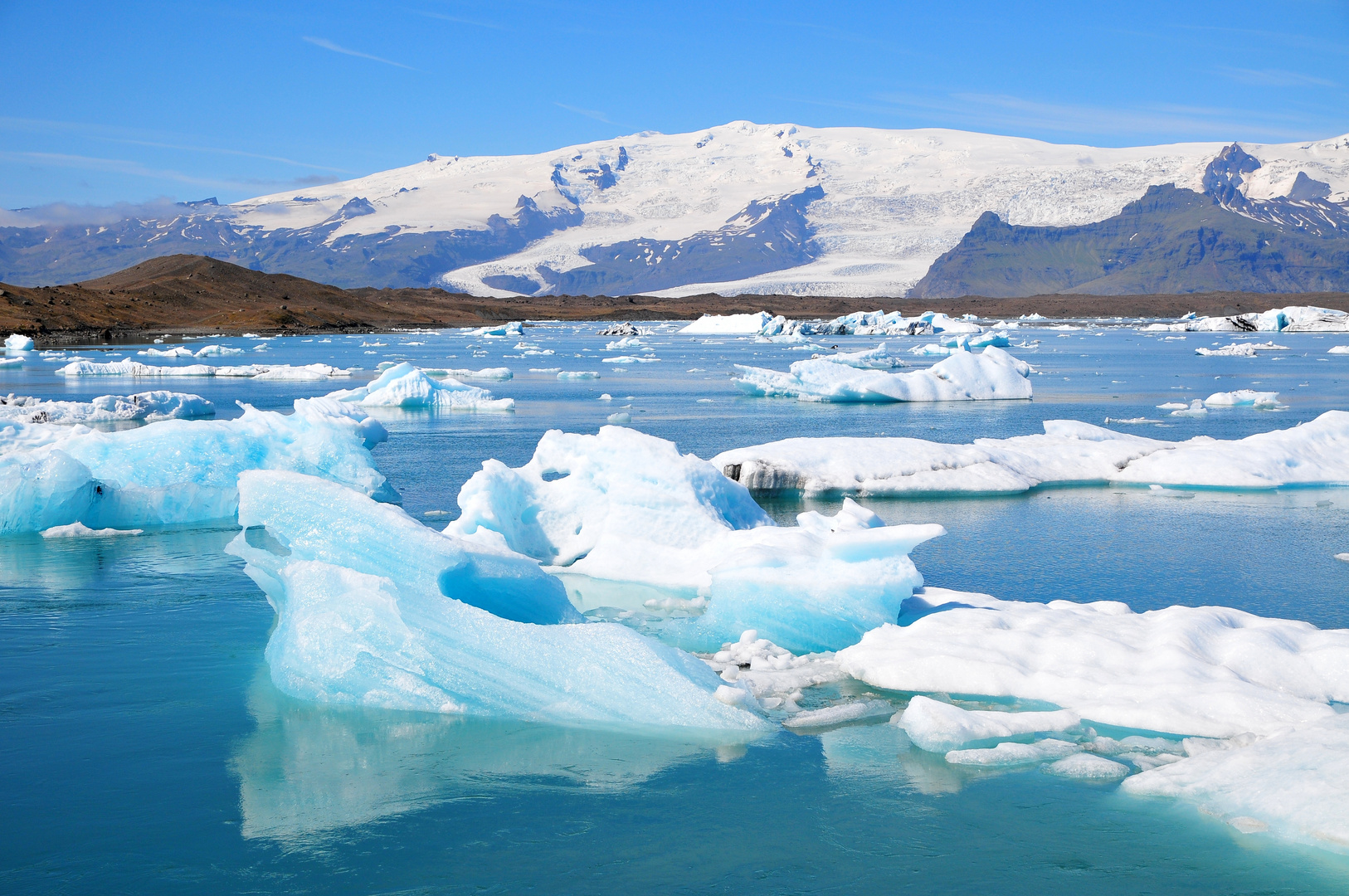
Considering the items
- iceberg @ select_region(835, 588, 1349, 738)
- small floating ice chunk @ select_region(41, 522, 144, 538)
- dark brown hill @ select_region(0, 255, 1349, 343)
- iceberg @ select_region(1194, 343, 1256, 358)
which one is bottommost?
iceberg @ select_region(835, 588, 1349, 738)

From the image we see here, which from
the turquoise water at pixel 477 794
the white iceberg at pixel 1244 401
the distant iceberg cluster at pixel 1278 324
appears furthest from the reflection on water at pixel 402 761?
the distant iceberg cluster at pixel 1278 324

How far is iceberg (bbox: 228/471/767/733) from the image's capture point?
198 inches

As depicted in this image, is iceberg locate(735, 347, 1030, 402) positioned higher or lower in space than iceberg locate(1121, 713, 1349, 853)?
higher

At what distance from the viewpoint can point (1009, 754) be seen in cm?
463

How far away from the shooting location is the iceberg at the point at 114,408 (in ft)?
54.6

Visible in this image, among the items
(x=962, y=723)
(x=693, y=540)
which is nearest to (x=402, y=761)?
(x=962, y=723)

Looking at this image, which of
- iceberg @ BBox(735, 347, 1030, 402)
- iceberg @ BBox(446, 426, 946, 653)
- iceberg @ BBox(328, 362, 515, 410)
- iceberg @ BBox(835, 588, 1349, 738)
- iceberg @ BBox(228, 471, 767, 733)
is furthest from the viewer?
iceberg @ BBox(735, 347, 1030, 402)

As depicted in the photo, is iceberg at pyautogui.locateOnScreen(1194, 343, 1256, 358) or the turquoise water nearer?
the turquoise water

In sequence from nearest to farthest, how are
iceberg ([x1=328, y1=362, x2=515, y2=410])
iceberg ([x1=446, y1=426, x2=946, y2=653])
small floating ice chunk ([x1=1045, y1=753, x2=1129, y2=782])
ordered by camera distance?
small floating ice chunk ([x1=1045, y1=753, x2=1129, y2=782]) < iceberg ([x1=446, y1=426, x2=946, y2=653]) < iceberg ([x1=328, y1=362, x2=515, y2=410])

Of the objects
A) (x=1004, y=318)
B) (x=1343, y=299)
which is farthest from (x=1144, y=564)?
(x=1343, y=299)

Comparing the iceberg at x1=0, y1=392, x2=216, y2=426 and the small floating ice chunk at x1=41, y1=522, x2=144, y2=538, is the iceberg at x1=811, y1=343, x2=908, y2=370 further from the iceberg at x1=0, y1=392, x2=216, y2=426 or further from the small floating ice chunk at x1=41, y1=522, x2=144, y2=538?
the small floating ice chunk at x1=41, y1=522, x2=144, y2=538

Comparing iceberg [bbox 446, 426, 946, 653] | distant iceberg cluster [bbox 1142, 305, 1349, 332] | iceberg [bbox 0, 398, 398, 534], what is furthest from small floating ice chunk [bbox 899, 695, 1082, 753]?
distant iceberg cluster [bbox 1142, 305, 1349, 332]

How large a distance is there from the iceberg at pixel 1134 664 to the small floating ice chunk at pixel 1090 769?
49 centimetres

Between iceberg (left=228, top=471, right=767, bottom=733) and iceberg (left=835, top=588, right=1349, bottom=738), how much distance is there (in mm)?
→ 1163
